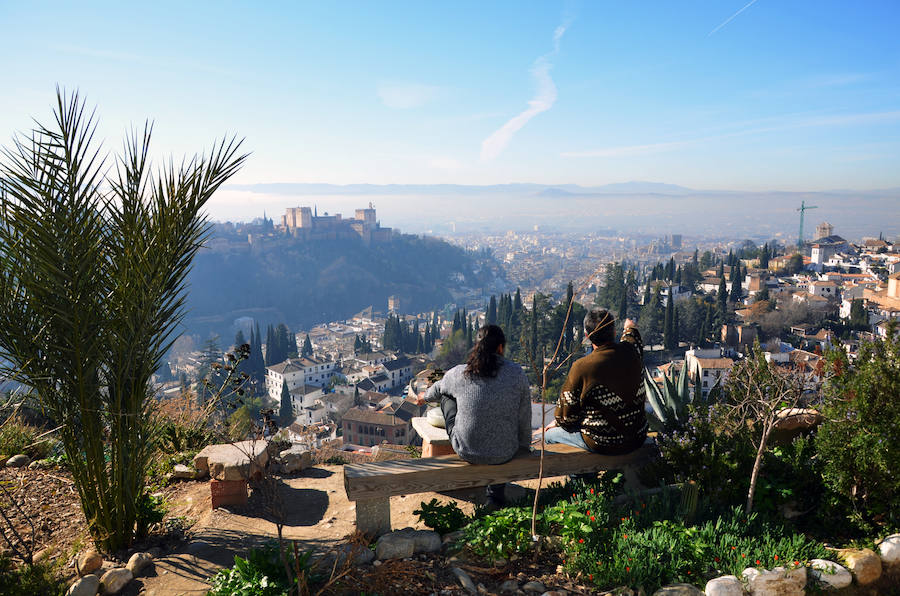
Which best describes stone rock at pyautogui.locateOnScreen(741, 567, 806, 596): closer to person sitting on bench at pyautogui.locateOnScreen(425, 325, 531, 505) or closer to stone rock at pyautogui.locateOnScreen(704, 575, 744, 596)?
stone rock at pyautogui.locateOnScreen(704, 575, 744, 596)

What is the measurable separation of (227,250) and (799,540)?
105053mm

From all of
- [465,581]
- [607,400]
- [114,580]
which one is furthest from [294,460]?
[607,400]

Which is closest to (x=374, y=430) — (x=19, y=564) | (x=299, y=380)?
(x=299, y=380)

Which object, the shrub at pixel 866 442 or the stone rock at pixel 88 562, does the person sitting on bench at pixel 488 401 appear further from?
the stone rock at pixel 88 562

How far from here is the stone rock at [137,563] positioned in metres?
1.91

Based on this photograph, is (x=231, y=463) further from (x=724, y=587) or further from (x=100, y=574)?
(x=724, y=587)

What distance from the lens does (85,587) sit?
1731 mm

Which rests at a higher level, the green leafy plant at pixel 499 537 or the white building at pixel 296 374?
the green leafy plant at pixel 499 537

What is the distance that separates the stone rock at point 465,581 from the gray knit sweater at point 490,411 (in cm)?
47

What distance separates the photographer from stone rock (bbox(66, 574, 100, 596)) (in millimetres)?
1718

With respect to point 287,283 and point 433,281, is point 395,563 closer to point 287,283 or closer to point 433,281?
point 287,283

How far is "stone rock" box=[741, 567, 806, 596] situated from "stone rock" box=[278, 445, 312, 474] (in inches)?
114

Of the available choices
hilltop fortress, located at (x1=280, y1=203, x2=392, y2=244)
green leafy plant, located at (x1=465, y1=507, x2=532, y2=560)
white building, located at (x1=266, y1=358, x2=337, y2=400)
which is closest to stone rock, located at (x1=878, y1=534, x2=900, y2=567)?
green leafy plant, located at (x1=465, y1=507, x2=532, y2=560)

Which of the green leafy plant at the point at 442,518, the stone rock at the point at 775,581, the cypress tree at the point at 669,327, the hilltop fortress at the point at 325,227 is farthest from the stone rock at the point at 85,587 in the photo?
the hilltop fortress at the point at 325,227
